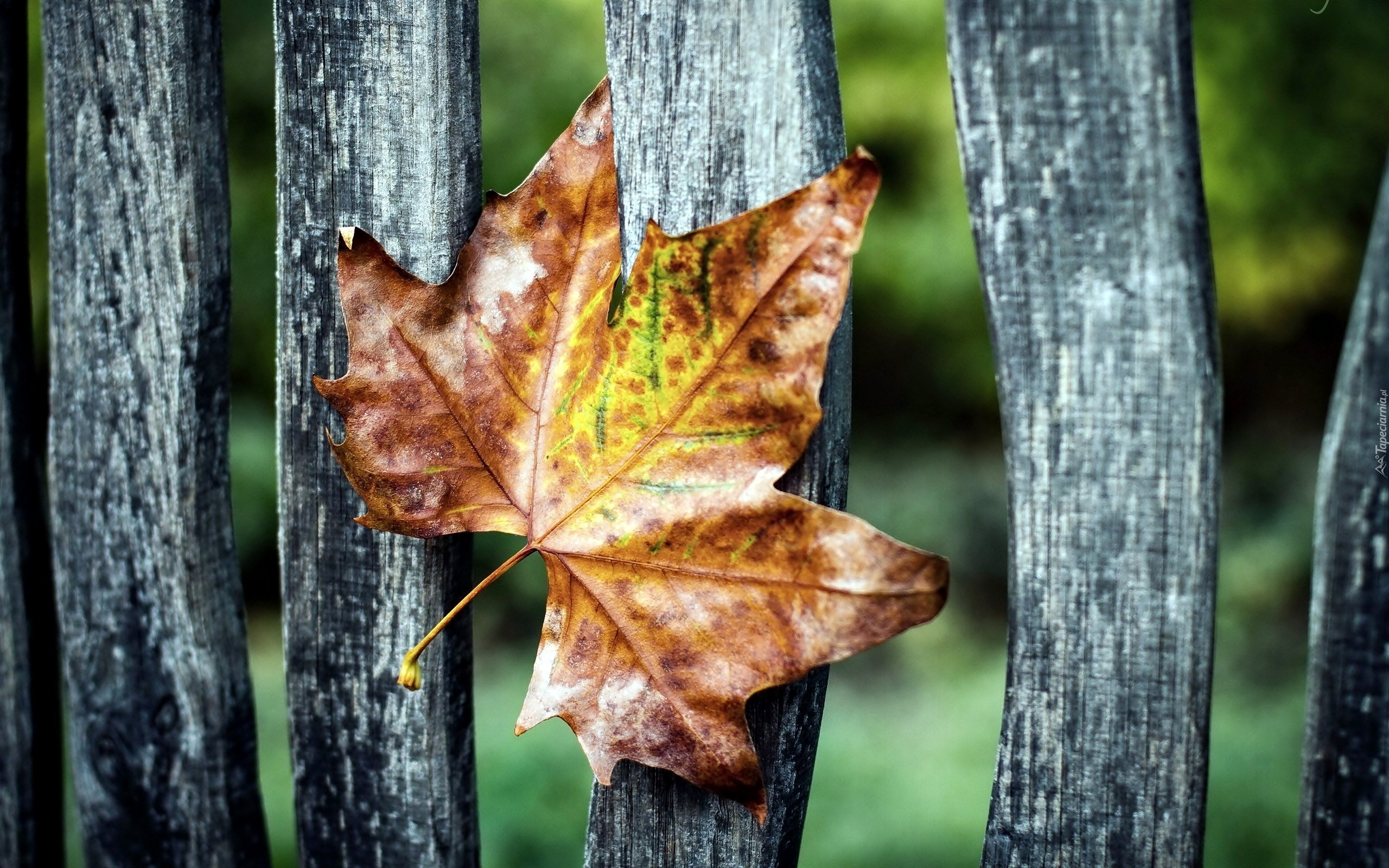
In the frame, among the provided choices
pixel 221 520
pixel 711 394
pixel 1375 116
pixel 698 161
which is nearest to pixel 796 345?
pixel 711 394

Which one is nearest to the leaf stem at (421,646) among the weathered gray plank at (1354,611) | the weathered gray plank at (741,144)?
the weathered gray plank at (741,144)

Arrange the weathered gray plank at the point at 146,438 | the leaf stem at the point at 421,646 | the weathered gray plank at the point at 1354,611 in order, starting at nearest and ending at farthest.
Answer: the weathered gray plank at the point at 1354,611 < the leaf stem at the point at 421,646 < the weathered gray plank at the point at 146,438

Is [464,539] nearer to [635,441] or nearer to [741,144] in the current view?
[635,441]

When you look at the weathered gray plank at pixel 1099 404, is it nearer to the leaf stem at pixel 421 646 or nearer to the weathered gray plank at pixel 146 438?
the leaf stem at pixel 421 646

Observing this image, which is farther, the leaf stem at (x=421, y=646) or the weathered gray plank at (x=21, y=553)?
the weathered gray plank at (x=21, y=553)

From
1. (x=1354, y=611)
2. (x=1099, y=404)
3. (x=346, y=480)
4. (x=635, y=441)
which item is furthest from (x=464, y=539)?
(x=1354, y=611)

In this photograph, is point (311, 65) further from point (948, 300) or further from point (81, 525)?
point (948, 300)

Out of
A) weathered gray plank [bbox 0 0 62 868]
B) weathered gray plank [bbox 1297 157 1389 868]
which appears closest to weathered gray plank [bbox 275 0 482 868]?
weathered gray plank [bbox 0 0 62 868]
